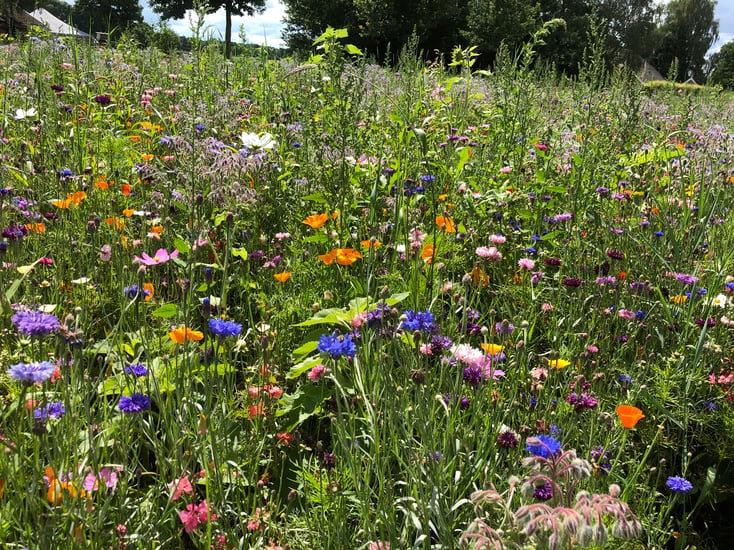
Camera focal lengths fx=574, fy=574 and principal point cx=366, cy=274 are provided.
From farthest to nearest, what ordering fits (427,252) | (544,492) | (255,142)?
(255,142) → (427,252) → (544,492)

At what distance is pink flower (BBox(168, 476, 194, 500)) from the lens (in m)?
1.21

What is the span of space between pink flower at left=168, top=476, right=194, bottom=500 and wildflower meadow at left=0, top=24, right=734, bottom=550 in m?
0.05

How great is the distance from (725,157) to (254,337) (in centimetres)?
303

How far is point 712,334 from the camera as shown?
2195 millimetres

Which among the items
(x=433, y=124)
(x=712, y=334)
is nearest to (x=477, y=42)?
(x=433, y=124)

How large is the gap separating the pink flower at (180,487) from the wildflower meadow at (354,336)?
0.15ft

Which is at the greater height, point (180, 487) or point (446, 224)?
point (446, 224)

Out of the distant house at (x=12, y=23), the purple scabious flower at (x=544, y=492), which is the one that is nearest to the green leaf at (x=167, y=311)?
the purple scabious flower at (x=544, y=492)

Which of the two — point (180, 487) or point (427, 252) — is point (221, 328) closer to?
point (180, 487)

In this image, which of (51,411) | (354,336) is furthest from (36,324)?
(354,336)

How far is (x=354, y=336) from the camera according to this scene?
59.9 inches

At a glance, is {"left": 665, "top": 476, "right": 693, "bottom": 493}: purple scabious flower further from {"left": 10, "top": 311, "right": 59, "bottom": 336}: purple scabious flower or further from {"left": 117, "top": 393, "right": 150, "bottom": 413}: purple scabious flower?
{"left": 10, "top": 311, "right": 59, "bottom": 336}: purple scabious flower

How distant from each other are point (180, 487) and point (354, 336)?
0.55 metres

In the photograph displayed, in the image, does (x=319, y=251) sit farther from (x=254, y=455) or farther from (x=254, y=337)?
(x=254, y=455)
